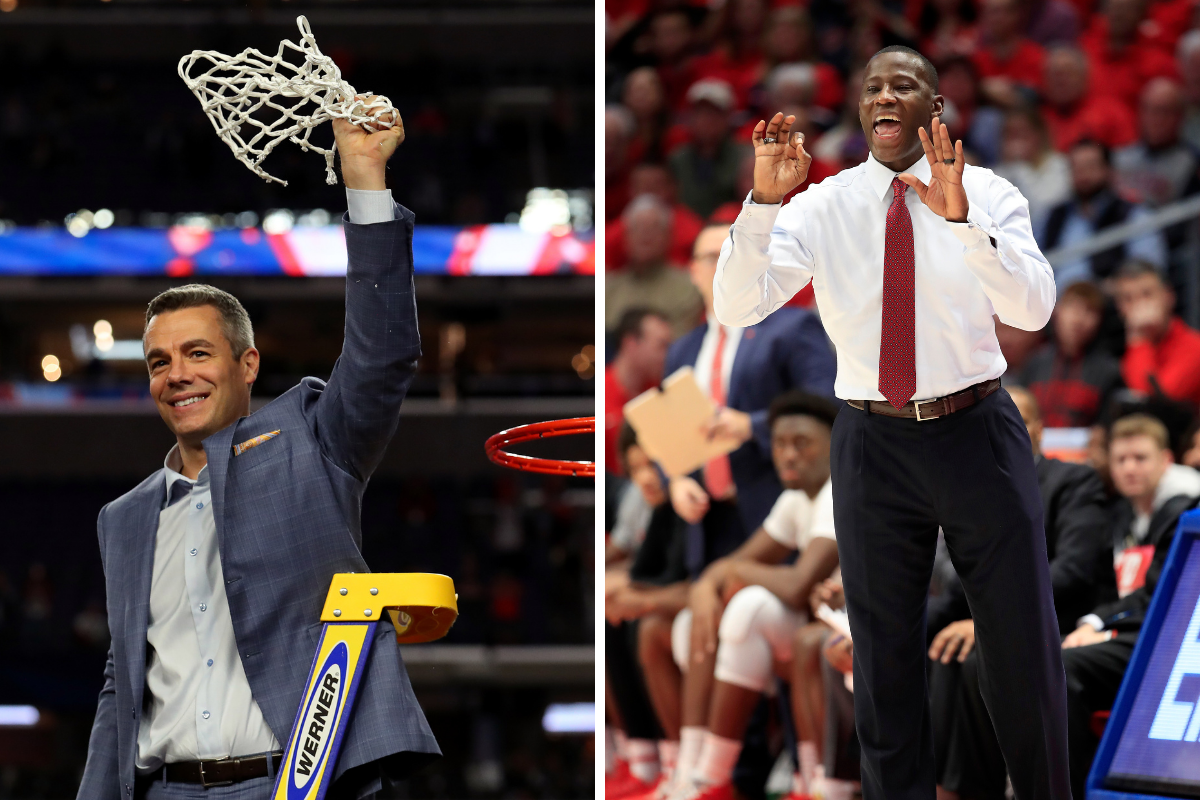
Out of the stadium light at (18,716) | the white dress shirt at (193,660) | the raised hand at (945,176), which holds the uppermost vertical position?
the raised hand at (945,176)

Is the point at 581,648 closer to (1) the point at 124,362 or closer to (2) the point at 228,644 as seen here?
(1) the point at 124,362

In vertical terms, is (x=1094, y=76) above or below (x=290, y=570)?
above

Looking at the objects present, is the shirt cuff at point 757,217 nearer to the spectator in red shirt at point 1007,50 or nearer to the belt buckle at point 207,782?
the belt buckle at point 207,782

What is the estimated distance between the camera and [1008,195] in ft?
8.32

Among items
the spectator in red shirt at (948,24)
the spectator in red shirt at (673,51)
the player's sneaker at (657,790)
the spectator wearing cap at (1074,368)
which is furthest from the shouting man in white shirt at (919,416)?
the spectator in red shirt at (948,24)

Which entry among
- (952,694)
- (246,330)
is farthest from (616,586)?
(246,330)

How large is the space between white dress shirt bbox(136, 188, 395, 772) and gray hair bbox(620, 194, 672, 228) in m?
4.00

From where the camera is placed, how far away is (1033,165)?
654 centimetres

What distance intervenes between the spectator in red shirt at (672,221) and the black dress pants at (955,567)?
392 cm

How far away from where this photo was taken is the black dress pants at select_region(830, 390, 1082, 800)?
7.97ft

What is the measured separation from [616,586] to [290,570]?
125 inches

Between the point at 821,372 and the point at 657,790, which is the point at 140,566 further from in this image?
the point at 657,790

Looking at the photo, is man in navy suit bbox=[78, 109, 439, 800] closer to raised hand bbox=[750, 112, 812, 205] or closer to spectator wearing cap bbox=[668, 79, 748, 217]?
raised hand bbox=[750, 112, 812, 205]

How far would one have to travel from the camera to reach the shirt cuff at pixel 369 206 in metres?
2.46
